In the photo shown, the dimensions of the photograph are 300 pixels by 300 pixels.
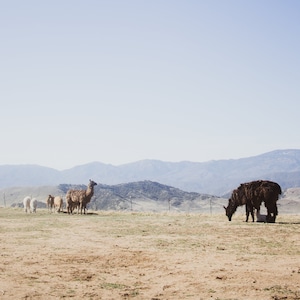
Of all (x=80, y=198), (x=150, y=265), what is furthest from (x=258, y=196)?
(x=80, y=198)

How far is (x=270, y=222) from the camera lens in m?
26.3

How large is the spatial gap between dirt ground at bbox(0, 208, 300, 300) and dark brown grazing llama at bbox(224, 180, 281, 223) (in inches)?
212

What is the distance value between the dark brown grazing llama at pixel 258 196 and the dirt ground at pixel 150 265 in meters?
5.38

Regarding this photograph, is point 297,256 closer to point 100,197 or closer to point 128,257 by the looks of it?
point 128,257

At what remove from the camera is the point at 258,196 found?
26.6 metres

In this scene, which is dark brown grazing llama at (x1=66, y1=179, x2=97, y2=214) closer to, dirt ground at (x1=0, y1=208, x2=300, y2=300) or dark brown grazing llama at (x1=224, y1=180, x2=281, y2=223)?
dark brown grazing llama at (x1=224, y1=180, x2=281, y2=223)

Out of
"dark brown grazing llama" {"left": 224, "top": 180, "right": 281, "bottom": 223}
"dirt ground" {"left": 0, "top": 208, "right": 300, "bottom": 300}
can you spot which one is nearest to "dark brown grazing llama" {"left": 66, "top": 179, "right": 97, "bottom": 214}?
"dark brown grazing llama" {"left": 224, "top": 180, "right": 281, "bottom": 223}

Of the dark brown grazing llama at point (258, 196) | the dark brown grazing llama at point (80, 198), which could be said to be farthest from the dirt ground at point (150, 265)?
the dark brown grazing llama at point (80, 198)

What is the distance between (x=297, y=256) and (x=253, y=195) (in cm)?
1325

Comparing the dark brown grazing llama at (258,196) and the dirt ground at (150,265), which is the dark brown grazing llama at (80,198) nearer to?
the dark brown grazing llama at (258,196)

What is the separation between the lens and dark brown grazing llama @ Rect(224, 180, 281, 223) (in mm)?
26000

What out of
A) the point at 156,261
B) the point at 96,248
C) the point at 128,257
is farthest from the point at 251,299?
the point at 96,248

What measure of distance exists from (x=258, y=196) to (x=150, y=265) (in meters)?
15.9

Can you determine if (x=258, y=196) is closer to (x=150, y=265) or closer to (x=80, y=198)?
(x=150, y=265)
